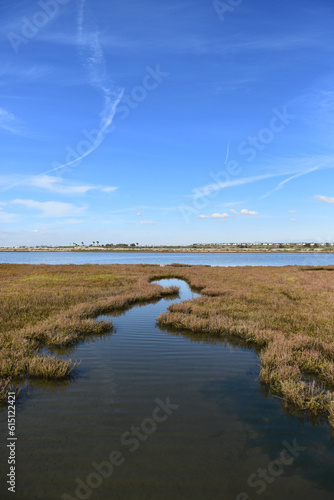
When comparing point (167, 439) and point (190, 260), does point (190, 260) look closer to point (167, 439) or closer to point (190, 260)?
point (190, 260)

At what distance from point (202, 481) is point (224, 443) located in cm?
98

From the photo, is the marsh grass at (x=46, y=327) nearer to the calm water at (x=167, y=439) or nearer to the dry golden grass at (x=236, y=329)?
the dry golden grass at (x=236, y=329)

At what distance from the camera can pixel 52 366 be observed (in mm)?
7598
